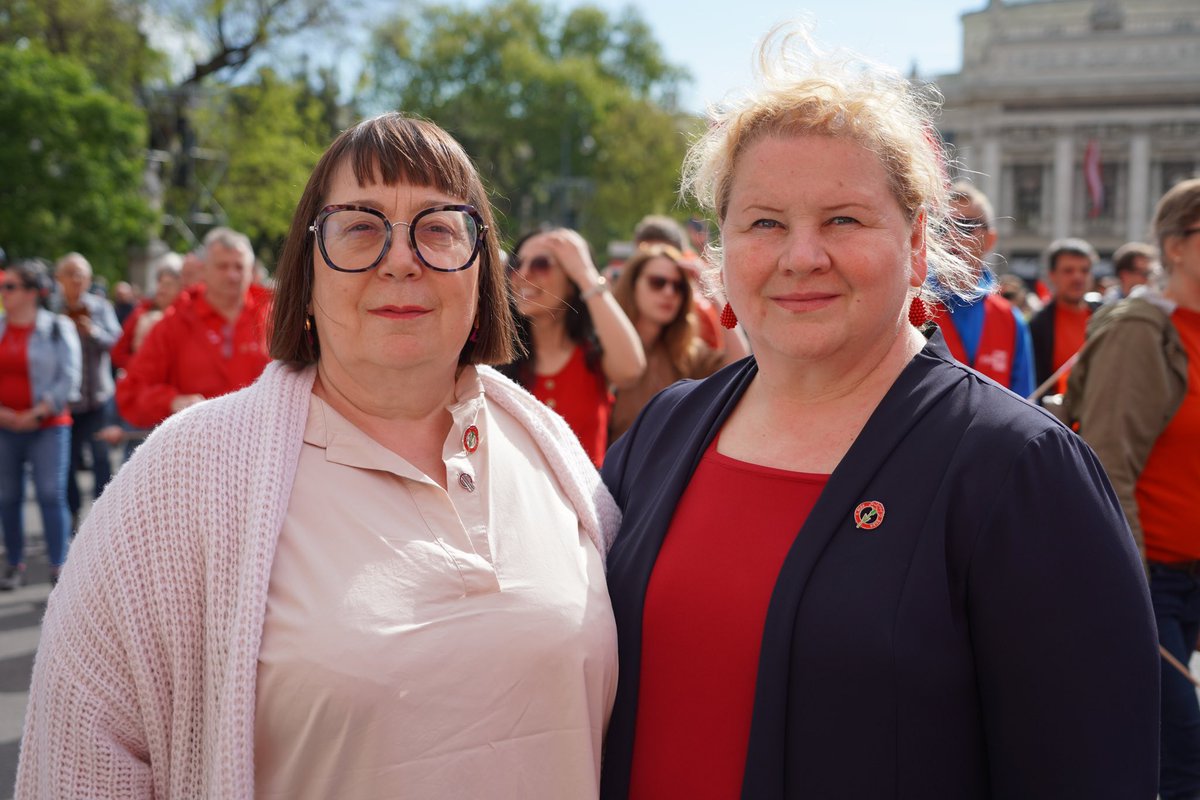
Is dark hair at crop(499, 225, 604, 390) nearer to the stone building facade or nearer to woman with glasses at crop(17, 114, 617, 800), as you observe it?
woman with glasses at crop(17, 114, 617, 800)

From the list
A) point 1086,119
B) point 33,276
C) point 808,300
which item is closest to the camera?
point 808,300

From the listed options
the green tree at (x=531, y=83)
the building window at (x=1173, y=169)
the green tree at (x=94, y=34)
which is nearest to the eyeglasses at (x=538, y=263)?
the green tree at (x=94, y=34)

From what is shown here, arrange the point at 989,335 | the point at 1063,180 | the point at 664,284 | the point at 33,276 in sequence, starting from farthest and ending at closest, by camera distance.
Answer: the point at 1063,180 < the point at 33,276 < the point at 989,335 < the point at 664,284

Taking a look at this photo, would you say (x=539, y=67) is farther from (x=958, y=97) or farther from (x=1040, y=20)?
(x=1040, y=20)

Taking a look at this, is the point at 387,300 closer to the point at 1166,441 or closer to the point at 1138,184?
the point at 1166,441

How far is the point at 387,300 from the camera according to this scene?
224 cm

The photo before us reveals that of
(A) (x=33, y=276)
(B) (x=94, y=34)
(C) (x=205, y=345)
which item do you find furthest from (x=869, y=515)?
(B) (x=94, y=34)

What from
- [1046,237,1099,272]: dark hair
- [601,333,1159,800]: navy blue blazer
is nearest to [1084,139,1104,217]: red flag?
[1046,237,1099,272]: dark hair

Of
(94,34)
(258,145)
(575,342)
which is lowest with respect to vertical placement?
(575,342)

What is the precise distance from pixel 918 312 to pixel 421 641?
124cm

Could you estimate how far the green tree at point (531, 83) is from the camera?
5462 centimetres

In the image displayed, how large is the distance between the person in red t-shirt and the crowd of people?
5.55 m

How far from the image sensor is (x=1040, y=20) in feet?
244

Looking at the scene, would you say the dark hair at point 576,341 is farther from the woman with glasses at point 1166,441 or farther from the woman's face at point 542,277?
the woman with glasses at point 1166,441
